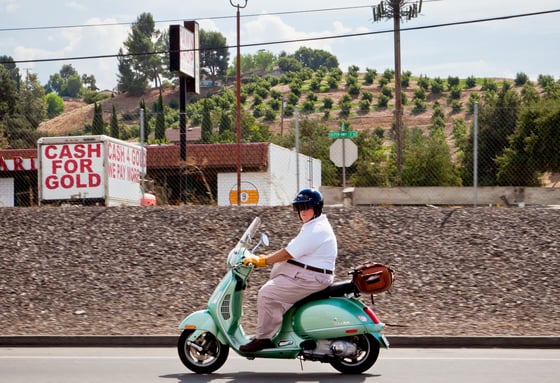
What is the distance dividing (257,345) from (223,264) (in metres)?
6.48

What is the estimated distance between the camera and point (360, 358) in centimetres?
843

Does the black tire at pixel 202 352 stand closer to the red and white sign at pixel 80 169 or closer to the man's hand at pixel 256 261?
the man's hand at pixel 256 261

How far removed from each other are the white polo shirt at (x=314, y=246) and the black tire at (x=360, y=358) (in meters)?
0.69

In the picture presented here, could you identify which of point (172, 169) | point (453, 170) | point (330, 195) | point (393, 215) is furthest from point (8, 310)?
point (453, 170)

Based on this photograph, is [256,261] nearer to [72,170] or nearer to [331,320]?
[331,320]

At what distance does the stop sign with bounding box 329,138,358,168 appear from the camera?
68.7ft

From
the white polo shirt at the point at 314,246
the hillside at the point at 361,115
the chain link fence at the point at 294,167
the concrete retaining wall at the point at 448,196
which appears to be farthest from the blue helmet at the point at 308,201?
the hillside at the point at 361,115

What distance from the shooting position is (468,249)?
14.9m

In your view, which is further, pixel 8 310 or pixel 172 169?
pixel 172 169

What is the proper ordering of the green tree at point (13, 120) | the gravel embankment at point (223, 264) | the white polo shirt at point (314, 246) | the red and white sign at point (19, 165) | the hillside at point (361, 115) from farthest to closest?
1. the hillside at point (361, 115)
2. the green tree at point (13, 120)
3. the red and white sign at point (19, 165)
4. the gravel embankment at point (223, 264)
5. the white polo shirt at point (314, 246)

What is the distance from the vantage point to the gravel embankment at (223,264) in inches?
494

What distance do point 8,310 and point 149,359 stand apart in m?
3.97

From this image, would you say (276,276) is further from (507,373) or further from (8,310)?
(8,310)

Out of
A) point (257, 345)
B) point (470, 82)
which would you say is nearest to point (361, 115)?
point (470, 82)
